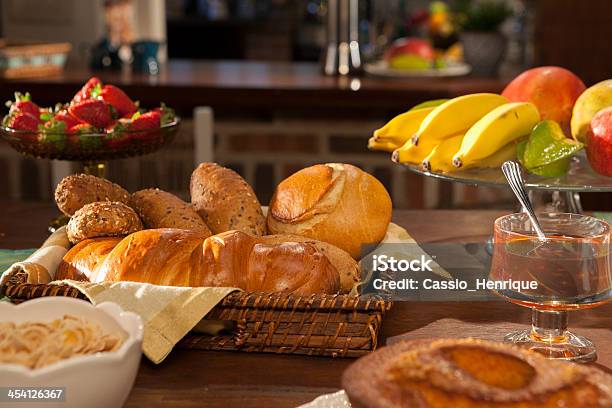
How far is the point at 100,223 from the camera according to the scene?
1.05m

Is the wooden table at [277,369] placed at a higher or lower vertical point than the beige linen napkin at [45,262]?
lower

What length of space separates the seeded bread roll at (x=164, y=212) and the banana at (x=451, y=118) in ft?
1.11

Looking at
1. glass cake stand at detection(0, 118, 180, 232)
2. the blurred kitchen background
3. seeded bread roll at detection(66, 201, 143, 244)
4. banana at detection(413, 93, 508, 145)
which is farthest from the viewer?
the blurred kitchen background

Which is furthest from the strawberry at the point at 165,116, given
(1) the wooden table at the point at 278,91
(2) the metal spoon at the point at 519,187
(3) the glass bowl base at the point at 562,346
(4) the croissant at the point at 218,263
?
(1) the wooden table at the point at 278,91

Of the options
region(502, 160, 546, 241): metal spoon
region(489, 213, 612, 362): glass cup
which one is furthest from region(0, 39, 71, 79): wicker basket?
region(489, 213, 612, 362): glass cup

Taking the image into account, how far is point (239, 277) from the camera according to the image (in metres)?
0.95

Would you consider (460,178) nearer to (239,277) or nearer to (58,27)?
(239,277)

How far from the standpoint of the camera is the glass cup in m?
0.86

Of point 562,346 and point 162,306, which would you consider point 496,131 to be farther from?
point 162,306

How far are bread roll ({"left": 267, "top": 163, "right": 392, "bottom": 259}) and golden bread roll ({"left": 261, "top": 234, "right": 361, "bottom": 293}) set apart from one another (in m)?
0.06

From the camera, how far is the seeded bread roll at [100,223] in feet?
3.45

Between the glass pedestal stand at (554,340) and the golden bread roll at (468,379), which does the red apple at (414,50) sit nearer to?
the glass pedestal stand at (554,340)

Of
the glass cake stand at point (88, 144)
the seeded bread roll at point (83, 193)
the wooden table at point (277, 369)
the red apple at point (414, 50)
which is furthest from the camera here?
the red apple at point (414, 50)

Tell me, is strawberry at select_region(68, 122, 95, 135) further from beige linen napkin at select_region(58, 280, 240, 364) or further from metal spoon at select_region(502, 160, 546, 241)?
metal spoon at select_region(502, 160, 546, 241)
